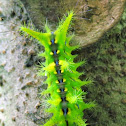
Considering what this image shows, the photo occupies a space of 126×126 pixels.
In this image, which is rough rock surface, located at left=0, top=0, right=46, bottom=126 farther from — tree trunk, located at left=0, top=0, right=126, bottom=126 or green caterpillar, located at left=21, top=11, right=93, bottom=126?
green caterpillar, located at left=21, top=11, right=93, bottom=126

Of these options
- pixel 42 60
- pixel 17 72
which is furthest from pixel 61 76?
pixel 17 72

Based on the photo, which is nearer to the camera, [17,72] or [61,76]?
[61,76]

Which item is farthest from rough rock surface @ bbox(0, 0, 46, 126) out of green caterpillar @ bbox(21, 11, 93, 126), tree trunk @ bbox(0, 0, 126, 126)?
green caterpillar @ bbox(21, 11, 93, 126)

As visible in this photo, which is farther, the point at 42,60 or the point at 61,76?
the point at 42,60

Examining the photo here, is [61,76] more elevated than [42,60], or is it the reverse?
[42,60]

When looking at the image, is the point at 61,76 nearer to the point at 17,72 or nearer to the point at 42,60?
the point at 42,60

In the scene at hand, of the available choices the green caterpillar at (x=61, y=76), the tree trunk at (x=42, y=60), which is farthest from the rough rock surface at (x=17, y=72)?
the green caterpillar at (x=61, y=76)
